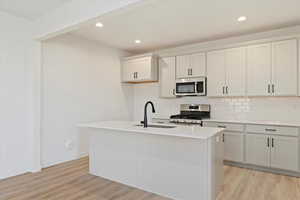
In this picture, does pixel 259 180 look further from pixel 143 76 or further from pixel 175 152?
pixel 143 76

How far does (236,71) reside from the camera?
3.71 metres

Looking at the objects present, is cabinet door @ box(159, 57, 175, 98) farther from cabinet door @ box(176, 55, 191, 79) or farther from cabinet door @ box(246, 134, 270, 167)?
cabinet door @ box(246, 134, 270, 167)

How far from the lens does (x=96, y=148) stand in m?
3.09

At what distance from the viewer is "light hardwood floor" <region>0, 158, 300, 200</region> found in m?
2.42

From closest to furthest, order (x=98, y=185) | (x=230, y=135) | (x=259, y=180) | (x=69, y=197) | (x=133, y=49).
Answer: (x=69, y=197), (x=98, y=185), (x=259, y=180), (x=230, y=135), (x=133, y=49)

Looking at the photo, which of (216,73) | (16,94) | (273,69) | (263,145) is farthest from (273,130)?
(16,94)

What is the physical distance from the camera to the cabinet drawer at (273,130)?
3070mm

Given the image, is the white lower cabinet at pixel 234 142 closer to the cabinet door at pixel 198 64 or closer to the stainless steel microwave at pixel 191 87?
the stainless steel microwave at pixel 191 87

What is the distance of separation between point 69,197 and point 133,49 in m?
3.71

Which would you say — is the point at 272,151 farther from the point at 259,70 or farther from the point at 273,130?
the point at 259,70

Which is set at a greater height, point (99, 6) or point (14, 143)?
→ point (99, 6)

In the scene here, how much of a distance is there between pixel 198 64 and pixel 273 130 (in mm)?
1876

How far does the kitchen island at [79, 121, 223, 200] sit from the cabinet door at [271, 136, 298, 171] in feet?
4.28

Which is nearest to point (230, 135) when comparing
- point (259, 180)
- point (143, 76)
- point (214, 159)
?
point (259, 180)
